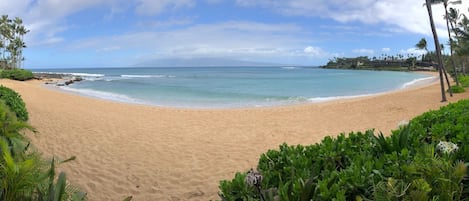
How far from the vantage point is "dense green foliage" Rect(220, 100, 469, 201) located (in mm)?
1975

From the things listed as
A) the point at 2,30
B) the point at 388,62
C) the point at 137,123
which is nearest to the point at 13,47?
the point at 2,30

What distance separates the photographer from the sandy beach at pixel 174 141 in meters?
5.54

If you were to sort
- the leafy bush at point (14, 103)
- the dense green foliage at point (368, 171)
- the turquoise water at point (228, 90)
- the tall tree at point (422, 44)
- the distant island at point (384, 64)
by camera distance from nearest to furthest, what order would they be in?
the dense green foliage at point (368, 171) < the leafy bush at point (14, 103) < the turquoise water at point (228, 90) < the tall tree at point (422, 44) < the distant island at point (384, 64)

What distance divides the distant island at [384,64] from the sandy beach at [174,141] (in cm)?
9850

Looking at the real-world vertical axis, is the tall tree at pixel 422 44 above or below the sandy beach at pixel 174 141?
above

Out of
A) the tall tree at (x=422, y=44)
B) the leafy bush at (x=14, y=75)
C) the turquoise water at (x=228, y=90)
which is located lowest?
the turquoise water at (x=228, y=90)

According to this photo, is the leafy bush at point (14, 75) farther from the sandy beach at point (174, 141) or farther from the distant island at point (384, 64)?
the distant island at point (384, 64)

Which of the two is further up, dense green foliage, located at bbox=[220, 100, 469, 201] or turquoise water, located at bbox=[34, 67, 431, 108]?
dense green foliage, located at bbox=[220, 100, 469, 201]

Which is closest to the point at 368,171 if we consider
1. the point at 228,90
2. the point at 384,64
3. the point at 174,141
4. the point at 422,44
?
the point at 174,141

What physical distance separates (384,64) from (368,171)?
139758 millimetres

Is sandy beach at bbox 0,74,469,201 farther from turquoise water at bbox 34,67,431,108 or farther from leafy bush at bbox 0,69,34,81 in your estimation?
leafy bush at bbox 0,69,34,81

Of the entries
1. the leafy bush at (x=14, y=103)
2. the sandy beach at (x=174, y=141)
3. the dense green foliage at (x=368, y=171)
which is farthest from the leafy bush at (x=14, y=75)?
the dense green foliage at (x=368, y=171)

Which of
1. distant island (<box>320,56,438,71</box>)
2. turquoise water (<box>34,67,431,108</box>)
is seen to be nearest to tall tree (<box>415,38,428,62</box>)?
turquoise water (<box>34,67,431,108</box>)

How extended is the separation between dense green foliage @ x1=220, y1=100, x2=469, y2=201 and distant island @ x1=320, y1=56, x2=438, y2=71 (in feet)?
351
